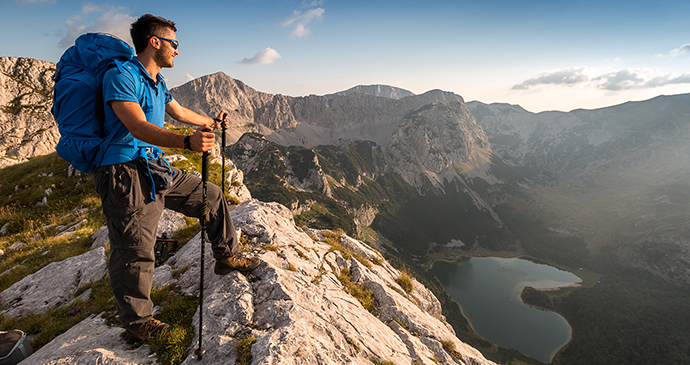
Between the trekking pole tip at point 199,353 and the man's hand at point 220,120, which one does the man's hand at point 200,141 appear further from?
the trekking pole tip at point 199,353

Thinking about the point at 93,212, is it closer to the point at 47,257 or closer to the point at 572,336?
the point at 47,257

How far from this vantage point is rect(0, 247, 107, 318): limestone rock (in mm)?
7766

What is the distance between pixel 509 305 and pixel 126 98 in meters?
193

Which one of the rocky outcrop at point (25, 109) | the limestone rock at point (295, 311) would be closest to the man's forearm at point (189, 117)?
the limestone rock at point (295, 311)

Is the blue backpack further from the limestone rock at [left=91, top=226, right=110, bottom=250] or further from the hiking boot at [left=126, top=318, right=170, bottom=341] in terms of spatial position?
the limestone rock at [left=91, top=226, right=110, bottom=250]

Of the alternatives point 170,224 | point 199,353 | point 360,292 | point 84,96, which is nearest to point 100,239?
point 170,224

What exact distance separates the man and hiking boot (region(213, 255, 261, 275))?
192 cm

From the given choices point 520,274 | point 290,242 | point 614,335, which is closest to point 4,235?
point 290,242

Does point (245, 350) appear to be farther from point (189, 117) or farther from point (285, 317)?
point (189, 117)

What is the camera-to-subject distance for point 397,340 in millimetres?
8727

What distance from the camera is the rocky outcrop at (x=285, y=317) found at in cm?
527

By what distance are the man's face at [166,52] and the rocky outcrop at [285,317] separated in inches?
218

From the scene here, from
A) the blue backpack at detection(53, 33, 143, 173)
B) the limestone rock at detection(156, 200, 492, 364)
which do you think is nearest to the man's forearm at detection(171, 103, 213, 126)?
the blue backpack at detection(53, 33, 143, 173)

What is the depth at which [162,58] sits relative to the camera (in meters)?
5.17
